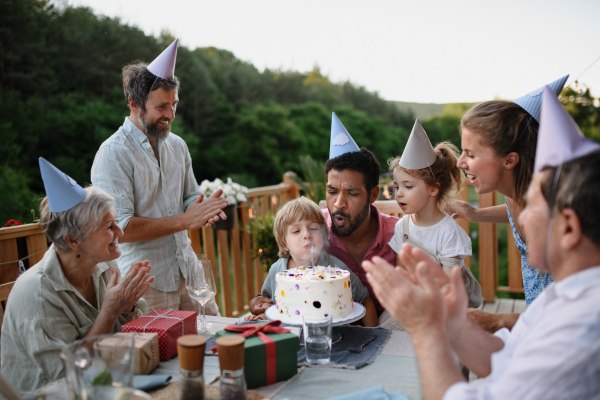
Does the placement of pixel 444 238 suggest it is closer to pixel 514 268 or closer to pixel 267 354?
pixel 267 354

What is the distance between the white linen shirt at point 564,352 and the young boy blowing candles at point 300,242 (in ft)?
4.46

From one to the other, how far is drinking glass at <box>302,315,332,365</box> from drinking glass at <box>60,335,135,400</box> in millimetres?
621

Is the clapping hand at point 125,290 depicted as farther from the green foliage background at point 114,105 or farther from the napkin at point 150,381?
the green foliage background at point 114,105

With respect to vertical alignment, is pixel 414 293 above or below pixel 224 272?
above

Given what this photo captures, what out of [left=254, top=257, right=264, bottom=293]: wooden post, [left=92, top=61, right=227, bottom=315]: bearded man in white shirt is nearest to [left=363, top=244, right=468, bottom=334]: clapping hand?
[left=92, top=61, right=227, bottom=315]: bearded man in white shirt

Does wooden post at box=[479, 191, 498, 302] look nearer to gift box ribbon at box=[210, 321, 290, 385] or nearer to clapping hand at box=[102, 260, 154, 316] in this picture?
gift box ribbon at box=[210, 321, 290, 385]

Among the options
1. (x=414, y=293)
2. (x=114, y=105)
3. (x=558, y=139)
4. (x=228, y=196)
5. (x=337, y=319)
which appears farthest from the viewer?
(x=114, y=105)

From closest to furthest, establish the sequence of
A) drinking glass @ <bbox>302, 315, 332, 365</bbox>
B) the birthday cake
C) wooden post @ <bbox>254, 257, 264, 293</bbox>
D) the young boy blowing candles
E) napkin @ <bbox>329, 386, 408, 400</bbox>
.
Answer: napkin @ <bbox>329, 386, 408, 400</bbox> → drinking glass @ <bbox>302, 315, 332, 365</bbox> → the birthday cake → the young boy blowing candles → wooden post @ <bbox>254, 257, 264, 293</bbox>

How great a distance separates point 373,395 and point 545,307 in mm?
530

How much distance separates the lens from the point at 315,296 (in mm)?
1755

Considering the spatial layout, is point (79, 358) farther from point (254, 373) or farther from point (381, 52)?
point (381, 52)

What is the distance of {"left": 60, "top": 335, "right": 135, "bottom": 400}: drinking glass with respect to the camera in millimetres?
1059

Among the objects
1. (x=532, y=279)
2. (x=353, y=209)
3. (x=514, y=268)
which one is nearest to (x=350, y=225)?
(x=353, y=209)

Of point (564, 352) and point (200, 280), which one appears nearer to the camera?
point (564, 352)
